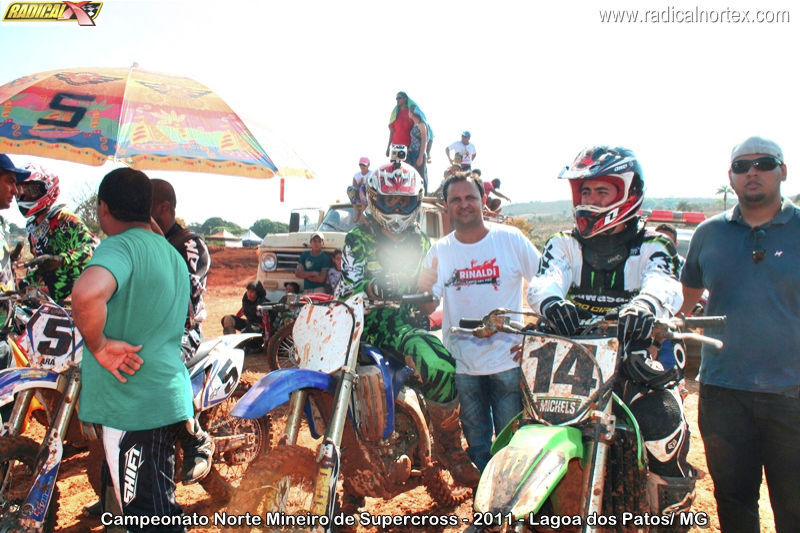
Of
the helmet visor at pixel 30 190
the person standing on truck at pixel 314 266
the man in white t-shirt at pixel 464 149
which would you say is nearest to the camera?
the helmet visor at pixel 30 190

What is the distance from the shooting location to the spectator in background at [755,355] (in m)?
3.21

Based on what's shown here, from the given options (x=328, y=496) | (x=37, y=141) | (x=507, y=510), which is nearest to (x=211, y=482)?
(x=328, y=496)

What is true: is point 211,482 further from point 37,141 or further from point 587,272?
point 587,272

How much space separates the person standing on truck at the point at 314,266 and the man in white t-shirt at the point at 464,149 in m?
5.20

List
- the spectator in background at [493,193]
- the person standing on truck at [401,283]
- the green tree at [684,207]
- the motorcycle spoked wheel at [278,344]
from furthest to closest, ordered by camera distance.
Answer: the green tree at [684,207]
the spectator in background at [493,193]
the motorcycle spoked wheel at [278,344]
the person standing on truck at [401,283]

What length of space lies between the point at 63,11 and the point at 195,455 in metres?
Answer: 3.79

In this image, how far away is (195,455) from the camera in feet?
12.8

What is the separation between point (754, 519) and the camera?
330cm

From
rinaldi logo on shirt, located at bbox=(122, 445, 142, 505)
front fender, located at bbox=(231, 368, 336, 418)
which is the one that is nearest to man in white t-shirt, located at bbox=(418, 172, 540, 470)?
front fender, located at bbox=(231, 368, 336, 418)

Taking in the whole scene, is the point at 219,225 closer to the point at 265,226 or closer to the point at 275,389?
the point at 265,226

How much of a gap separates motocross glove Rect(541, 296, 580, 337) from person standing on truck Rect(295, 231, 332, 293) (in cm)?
777

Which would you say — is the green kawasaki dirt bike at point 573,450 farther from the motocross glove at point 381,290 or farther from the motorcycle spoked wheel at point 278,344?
the motorcycle spoked wheel at point 278,344

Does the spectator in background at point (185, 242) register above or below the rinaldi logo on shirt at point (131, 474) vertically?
above

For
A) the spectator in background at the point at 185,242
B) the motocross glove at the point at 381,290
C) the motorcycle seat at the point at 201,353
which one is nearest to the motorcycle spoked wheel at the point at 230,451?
the motorcycle seat at the point at 201,353
